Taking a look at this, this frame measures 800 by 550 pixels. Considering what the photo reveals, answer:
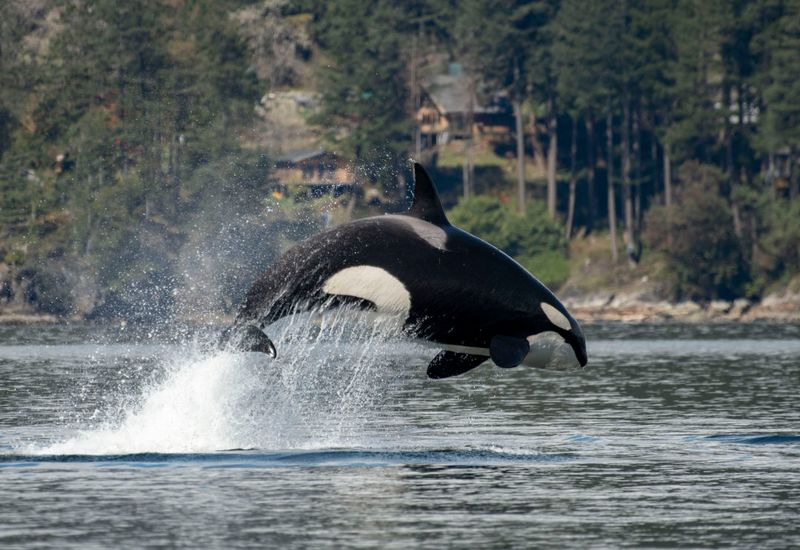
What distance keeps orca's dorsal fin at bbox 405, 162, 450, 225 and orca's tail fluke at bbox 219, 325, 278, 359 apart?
9.59ft

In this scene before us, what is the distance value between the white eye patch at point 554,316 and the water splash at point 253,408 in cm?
212

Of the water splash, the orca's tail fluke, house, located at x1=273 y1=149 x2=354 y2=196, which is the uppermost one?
the orca's tail fluke

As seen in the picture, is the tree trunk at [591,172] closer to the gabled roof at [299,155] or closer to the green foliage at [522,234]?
the green foliage at [522,234]

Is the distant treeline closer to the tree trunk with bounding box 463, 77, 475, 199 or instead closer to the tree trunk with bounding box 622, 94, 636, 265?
the tree trunk with bounding box 622, 94, 636, 265

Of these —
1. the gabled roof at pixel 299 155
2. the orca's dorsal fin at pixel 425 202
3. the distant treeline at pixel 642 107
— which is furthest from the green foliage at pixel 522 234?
the orca's dorsal fin at pixel 425 202

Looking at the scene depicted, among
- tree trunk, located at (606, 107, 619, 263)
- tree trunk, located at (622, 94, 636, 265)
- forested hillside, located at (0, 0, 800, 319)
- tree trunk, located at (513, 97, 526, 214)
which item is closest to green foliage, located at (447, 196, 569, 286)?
forested hillside, located at (0, 0, 800, 319)

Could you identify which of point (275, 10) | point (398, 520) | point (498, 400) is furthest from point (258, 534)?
point (275, 10)

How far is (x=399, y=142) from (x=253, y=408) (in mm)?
94615

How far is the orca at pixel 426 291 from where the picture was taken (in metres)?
25.3

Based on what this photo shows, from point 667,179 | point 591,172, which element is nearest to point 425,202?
point 667,179

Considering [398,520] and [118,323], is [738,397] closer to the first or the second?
[398,520]

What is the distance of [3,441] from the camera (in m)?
34.1

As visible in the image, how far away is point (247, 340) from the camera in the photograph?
2494 cm

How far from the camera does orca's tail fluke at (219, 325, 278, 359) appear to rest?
24.7m
